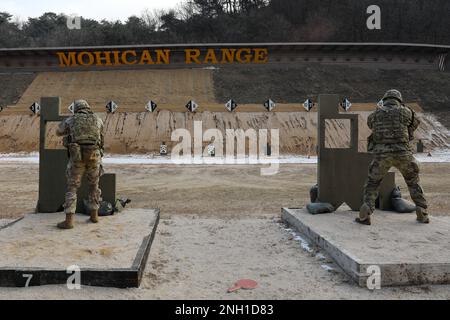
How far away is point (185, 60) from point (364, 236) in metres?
32.7

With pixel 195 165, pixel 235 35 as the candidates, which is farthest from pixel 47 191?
pixel 235 35

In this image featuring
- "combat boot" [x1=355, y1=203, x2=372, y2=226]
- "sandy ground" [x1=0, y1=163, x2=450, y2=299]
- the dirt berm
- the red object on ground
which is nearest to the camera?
"sandy ground" [x1=0, y1=163, x2=450, y2=299]

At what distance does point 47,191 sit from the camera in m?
8.62

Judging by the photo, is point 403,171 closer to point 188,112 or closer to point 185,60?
point 188,112

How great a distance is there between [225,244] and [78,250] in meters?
2.54

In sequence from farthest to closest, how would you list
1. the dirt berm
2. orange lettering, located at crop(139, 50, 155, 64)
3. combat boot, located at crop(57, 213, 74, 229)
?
orange lettering, located at crop(139, 50, 155, 64) → the dirt berm → combat boot, located at crop(57, 213, 74, 229)

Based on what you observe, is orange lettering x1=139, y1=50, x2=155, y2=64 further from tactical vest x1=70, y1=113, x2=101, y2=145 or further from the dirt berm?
tactical vest x1=70, y1=113, x2=101, y2=145

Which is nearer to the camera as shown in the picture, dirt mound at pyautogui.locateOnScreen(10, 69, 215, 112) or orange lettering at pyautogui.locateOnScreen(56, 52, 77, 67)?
dirt mound at pyautogui.locateOnScreen(10, 69, 215, 112)

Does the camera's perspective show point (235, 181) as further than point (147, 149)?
No

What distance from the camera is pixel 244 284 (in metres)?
5.54

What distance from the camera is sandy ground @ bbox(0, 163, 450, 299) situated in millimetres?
5234

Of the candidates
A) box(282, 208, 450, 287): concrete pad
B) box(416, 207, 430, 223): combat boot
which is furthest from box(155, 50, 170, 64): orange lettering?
box(416, 207, 430, 223): combat boot

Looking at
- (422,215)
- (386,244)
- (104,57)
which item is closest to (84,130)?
(386,244)

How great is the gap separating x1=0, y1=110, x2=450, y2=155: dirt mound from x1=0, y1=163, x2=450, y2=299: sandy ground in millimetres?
9149
